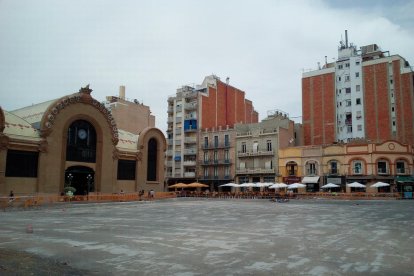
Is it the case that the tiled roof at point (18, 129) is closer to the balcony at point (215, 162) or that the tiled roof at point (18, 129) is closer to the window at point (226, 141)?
the balcony at point (215, 162)

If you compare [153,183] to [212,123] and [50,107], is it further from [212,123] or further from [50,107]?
[212,123]

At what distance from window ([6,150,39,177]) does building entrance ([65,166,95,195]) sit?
472cm

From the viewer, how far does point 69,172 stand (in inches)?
1891

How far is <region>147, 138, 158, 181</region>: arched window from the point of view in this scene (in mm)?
58950

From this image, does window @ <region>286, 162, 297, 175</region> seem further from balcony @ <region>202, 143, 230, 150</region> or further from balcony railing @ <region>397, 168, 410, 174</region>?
balcony railing @ <region>397, 168, 410, 174</region>

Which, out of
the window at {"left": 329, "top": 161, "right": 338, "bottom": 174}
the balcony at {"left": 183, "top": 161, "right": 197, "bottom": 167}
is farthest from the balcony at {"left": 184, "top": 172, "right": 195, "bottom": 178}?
the window at {"left": 329, "top": 161, "right": 338, "bottom": 174}

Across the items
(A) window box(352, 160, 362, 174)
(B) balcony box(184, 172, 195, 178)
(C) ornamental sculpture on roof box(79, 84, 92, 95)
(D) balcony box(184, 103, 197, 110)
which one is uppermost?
(D) balcony box(184, 103, 197, 110)

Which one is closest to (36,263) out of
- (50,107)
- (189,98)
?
(50,107)

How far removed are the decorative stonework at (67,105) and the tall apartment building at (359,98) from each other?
38368mm

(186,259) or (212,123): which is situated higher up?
(212,123)

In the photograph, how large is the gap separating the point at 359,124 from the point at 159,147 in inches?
1376

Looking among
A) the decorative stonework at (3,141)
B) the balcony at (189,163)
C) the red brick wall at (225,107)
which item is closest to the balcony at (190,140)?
the red brick wall at (225,107)

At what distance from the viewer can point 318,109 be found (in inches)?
2891

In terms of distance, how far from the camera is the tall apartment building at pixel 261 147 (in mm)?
68750
